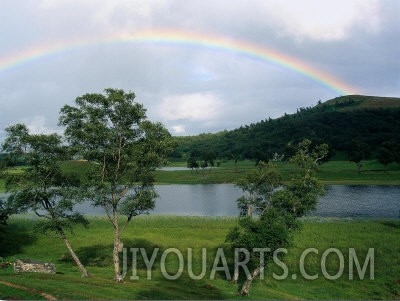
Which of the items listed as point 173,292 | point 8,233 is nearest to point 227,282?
point 173,292

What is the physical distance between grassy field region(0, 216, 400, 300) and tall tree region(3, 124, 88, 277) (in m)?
7.17

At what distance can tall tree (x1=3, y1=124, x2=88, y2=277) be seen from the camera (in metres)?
46.0

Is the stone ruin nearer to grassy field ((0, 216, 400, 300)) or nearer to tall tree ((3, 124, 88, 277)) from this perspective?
grassy field ((0, 216, 400, 300))

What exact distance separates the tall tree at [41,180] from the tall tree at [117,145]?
2.41 metres

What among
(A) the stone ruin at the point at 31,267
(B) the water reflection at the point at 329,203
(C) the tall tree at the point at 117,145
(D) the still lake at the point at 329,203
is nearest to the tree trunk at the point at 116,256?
(C) the tall tree at the point at 117,145

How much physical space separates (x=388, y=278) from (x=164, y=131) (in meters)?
36.5

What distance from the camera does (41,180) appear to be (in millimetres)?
46594

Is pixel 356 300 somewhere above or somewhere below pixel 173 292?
below

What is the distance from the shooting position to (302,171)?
58.3 m

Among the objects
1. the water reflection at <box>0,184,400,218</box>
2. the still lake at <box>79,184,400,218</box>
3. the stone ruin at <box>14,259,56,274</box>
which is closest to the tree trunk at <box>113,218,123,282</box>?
the stone ruin at <box>14,259,56,274</box>

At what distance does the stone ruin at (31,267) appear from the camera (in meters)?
47.0

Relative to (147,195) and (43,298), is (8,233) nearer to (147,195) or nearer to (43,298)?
(147,195)

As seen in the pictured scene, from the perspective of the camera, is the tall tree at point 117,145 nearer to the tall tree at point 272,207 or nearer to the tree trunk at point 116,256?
the tree trunk at point 116,256

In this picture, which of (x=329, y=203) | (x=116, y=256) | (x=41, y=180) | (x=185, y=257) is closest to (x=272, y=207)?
(x=185, y=257)
